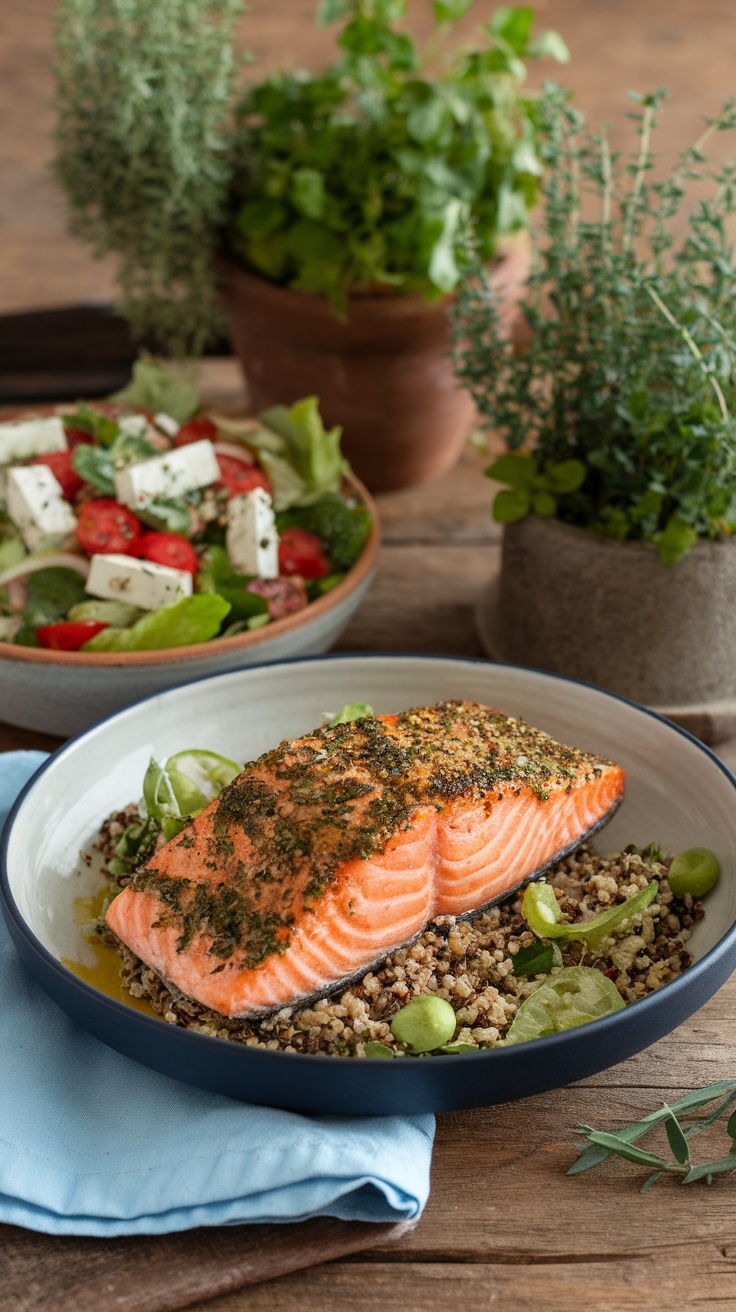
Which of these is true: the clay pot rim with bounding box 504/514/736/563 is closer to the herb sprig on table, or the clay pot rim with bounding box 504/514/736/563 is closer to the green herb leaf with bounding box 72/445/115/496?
the green herb leaf with bounding box 72/445/115/496

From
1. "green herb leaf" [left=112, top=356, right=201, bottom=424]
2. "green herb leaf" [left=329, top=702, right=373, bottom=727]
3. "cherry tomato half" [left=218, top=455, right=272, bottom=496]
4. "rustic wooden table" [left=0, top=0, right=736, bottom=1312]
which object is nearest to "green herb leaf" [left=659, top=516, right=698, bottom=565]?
"green herb leaf" [left=329, top=702, right=373, bottom=727]

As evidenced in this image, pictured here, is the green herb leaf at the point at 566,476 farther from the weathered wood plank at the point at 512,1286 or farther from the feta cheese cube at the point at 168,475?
the weathered wood plank at the point at 512,1286

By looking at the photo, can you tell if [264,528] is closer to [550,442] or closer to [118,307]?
[550,442]

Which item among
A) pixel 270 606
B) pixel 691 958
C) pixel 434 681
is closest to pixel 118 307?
pixel 270 606

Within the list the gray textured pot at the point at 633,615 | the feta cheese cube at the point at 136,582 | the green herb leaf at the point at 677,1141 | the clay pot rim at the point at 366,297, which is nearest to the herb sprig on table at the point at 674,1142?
the green herb leaf at the point at 677,1141

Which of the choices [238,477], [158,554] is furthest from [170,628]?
[238,477]

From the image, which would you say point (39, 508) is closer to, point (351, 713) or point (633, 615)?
point (351, 713)
